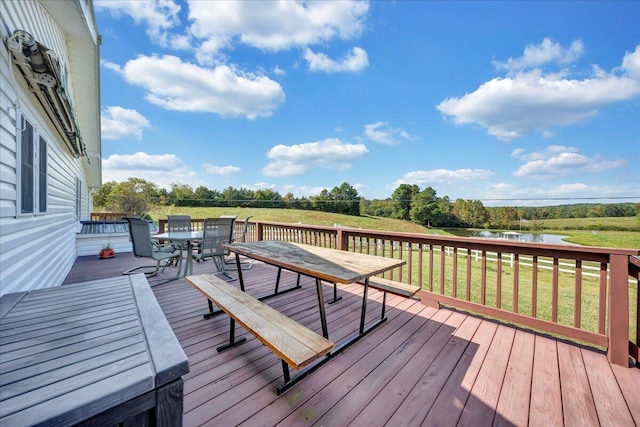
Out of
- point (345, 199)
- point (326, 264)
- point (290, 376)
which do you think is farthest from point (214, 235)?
point (345, 199)

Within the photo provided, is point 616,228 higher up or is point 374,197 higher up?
point 374,197

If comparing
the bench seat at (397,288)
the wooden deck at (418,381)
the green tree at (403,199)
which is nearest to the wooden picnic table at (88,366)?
the wooden deck at (418,381)

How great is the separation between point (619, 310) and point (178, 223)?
7082mm

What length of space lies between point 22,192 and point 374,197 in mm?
26446

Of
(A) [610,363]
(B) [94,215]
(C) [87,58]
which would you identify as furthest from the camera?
(B) [94,215]

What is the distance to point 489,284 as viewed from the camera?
9.38m

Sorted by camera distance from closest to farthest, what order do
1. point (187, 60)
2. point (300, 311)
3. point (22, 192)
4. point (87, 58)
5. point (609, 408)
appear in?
point (609, 408) < point (22, 192) < point (300, 311) < point (87, 58) < point (187, 60)

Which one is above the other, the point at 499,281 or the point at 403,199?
the point at 403,199

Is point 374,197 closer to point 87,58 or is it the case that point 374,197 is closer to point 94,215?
point 94,215

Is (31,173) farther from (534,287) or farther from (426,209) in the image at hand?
(426,209)

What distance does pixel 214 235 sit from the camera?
14.4ft

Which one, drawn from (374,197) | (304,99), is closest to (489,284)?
(304,99)

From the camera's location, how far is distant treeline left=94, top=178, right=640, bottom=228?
1222cm

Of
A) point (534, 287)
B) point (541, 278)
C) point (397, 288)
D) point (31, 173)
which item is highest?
point (31, 173)
